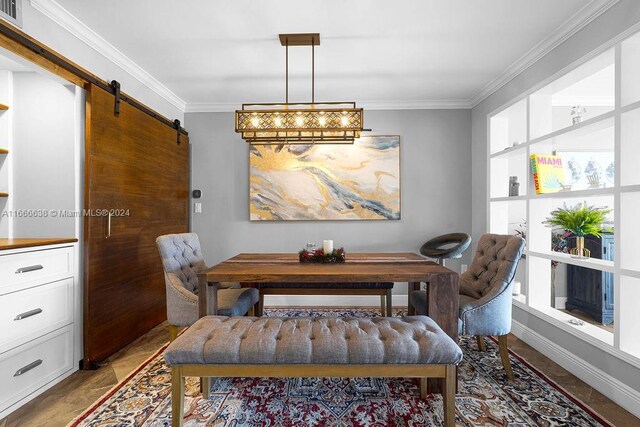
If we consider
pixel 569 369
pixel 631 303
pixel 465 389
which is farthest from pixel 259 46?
pixel 569 369

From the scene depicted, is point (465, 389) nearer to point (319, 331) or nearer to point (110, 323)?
point (319, 331)

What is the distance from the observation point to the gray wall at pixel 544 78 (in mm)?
1945

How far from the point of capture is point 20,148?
240 centimetres

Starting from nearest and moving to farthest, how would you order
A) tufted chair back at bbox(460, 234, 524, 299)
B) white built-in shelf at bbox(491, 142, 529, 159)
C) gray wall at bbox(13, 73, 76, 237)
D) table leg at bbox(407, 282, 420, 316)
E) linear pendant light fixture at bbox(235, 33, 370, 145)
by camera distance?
tufted chair back at bbox(460, 234, 524, 299) < gray wall at bbox(13, 73, 76, 237) < linear pendant light fixture at bbox(235, 33, 370, 145) < table leg at bbox(407, 282, 420, 316) < white built-in shelf at bbox(491, 142, 529, 159)

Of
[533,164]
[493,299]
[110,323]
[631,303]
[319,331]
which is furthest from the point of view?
[533,164]

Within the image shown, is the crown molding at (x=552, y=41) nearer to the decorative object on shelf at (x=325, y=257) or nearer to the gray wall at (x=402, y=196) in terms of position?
the gray wall at (x=402, y=196)

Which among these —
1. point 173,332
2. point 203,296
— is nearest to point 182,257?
point 173,332

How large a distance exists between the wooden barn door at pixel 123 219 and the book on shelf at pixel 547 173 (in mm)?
3524

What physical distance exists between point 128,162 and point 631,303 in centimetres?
379

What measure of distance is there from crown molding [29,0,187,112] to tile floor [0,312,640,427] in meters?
2.42

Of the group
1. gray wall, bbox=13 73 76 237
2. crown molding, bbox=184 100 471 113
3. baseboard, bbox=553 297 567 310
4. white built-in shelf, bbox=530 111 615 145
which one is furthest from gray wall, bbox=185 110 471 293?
gray wall, bbox=13 73 76 237

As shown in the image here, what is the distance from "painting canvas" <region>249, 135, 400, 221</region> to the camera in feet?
13.1

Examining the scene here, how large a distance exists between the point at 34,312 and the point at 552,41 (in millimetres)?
4079

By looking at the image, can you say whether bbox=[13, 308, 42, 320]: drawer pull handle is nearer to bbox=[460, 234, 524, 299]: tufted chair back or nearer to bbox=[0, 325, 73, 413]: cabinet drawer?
bbox=[0, 325, 73, 413]: cabinet drawer
